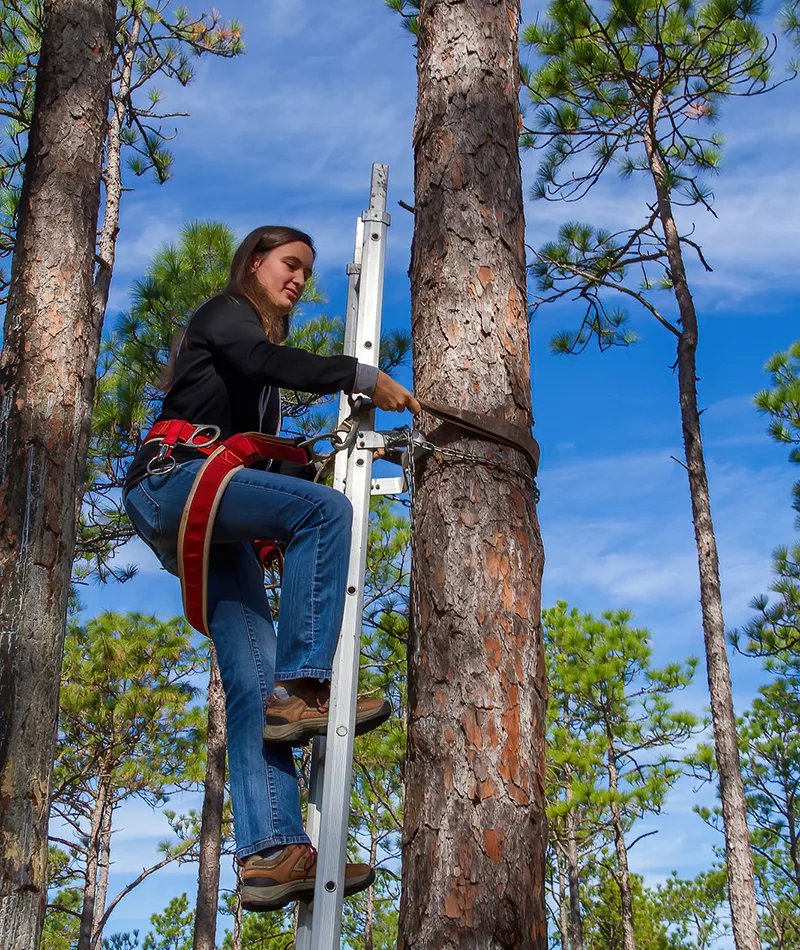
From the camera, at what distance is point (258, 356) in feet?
8.03

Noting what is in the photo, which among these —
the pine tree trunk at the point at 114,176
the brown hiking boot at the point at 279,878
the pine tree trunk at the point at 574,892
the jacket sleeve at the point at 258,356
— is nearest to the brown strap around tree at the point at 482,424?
the jacket sleeve at the point at 258,356

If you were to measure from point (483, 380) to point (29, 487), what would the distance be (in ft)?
8.68

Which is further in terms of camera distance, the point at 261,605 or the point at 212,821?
the point at 212,821

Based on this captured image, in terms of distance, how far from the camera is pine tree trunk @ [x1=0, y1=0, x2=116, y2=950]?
4.07m

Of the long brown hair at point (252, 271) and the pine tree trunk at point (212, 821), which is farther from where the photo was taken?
the pine tree trunk at point (212, 821)

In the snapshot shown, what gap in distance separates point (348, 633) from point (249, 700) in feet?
0.99

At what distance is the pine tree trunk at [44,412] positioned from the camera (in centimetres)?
407

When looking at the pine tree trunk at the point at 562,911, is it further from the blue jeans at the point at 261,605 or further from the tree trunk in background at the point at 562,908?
the blue jeans at the point at 261,605

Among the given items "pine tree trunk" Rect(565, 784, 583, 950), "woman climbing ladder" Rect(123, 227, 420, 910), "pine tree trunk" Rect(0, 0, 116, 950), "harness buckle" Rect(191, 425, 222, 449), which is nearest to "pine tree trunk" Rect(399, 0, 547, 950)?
"woman climbing ladder" Rect(123, 227, 420, 910)

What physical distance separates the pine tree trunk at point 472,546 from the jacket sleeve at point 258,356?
1.48ft

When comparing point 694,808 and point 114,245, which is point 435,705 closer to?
point 114,245

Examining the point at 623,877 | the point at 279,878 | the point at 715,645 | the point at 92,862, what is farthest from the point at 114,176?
the point at 623,877

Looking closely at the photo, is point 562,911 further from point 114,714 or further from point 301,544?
point 301,544

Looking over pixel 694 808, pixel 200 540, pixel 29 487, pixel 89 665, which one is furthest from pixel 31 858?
pixel 694 808
